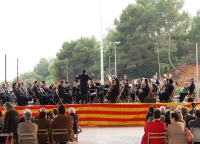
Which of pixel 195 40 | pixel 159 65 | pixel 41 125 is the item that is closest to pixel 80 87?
pixel 41 125

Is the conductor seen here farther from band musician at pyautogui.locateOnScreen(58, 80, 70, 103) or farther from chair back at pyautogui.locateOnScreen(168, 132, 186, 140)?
chair back at pyautogui.locateOnScreen(168, 132, 186, 140)

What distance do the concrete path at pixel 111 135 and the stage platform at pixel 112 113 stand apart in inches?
32.9

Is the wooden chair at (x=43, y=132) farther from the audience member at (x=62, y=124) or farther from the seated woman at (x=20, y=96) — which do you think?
the seated woman at (x=20, y=96)

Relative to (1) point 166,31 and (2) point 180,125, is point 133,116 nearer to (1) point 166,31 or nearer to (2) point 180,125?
(2) point 180,125

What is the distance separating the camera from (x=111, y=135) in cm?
1662

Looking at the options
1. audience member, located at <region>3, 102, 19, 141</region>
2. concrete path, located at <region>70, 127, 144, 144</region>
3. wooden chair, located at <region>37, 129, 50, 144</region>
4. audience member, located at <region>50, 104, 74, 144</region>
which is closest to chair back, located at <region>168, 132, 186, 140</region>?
audience member, located at <region>50, 104, 74, 144</region>

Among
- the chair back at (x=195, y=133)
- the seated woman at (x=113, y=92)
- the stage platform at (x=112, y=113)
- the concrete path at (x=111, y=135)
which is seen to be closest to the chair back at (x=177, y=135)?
the chair back at (x=195, y=133)

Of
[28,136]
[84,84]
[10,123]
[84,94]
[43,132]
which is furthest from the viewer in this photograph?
[84,94]

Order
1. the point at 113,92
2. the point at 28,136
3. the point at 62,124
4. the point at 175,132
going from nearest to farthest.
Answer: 1. the point at 175,132
2. the point at 28,136
3. the point at 62,124
4. the point at 113,92

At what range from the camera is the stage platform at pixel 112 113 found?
20.0m

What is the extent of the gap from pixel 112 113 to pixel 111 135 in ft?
11.8

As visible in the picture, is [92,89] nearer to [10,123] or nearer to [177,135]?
[10,123]

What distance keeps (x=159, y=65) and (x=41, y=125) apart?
41426mm

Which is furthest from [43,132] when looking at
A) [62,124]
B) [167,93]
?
[167,93]
